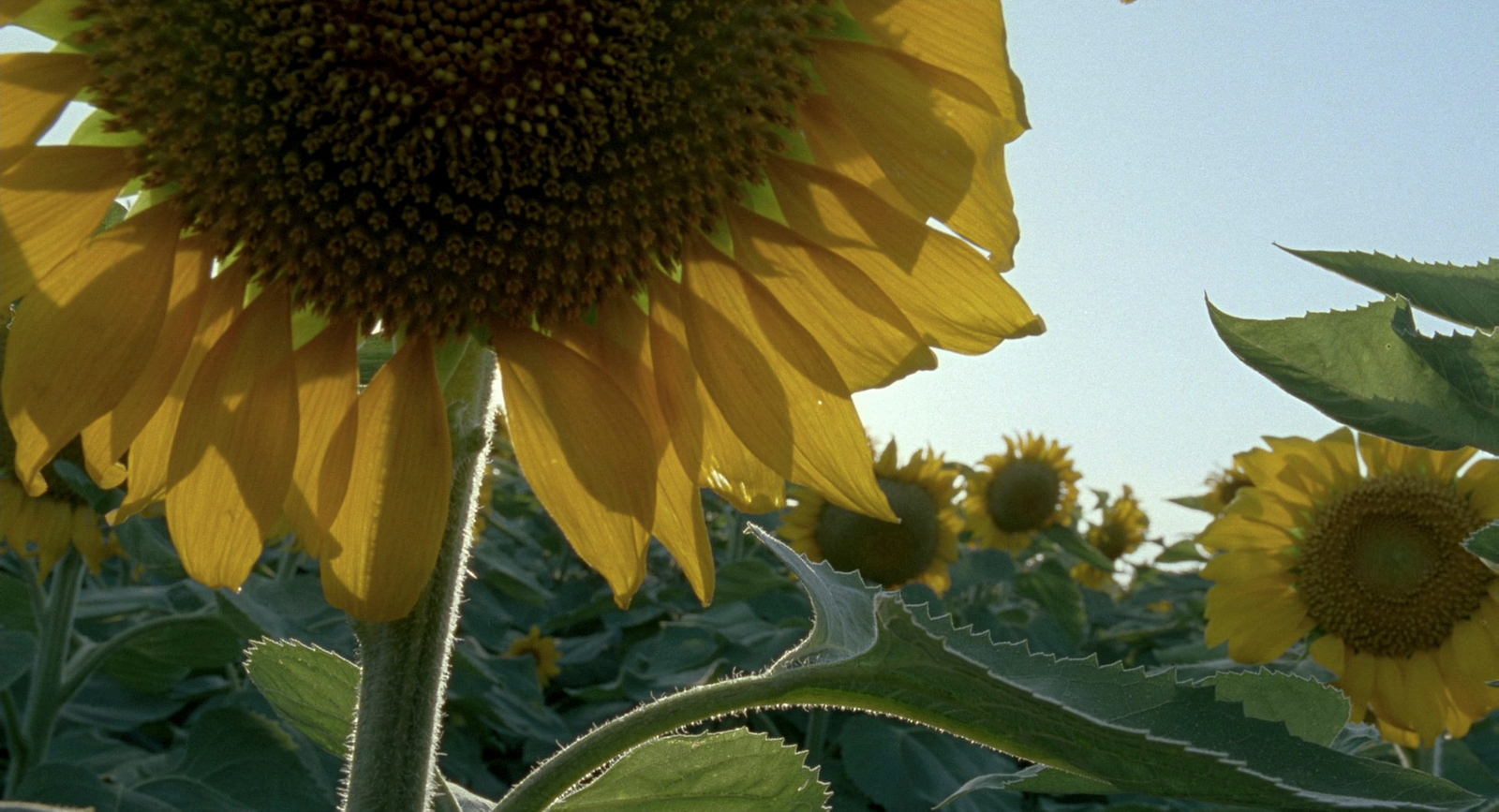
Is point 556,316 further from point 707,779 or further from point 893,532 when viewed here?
point 893,532

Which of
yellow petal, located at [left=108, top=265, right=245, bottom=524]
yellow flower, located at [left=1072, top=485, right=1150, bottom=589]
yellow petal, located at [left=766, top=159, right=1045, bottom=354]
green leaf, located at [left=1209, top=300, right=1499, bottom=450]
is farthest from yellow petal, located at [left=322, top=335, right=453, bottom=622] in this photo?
yellow flower, located at [left=1072, top=485, right=1150, bottom=589]

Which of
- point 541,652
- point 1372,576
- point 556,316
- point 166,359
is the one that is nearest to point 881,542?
point 541,652

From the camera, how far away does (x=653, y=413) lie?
1204mm

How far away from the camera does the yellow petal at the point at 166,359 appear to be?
1087mm

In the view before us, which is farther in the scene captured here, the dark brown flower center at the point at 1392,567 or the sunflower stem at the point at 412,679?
the dark brown flower center at the point at 1392,567

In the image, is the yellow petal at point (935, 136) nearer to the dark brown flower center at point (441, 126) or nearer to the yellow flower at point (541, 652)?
the dark brown flower center at point (441, 126)

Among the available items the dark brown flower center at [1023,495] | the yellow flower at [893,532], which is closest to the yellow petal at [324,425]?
the yellow flower at [893,532]

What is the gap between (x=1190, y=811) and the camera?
11.5 ft

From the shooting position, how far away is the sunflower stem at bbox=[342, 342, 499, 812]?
0.97m

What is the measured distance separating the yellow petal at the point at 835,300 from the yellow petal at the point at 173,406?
46 cm

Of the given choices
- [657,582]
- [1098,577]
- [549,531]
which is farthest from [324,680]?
[1098,577]

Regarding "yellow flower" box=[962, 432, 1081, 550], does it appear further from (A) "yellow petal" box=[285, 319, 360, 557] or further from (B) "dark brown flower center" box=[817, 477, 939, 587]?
A: (A) "yellow petal" box=[285, 319, 360, 557]

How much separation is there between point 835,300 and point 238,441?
554 millimetres

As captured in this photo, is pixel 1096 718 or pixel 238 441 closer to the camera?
pixel 1096 718
